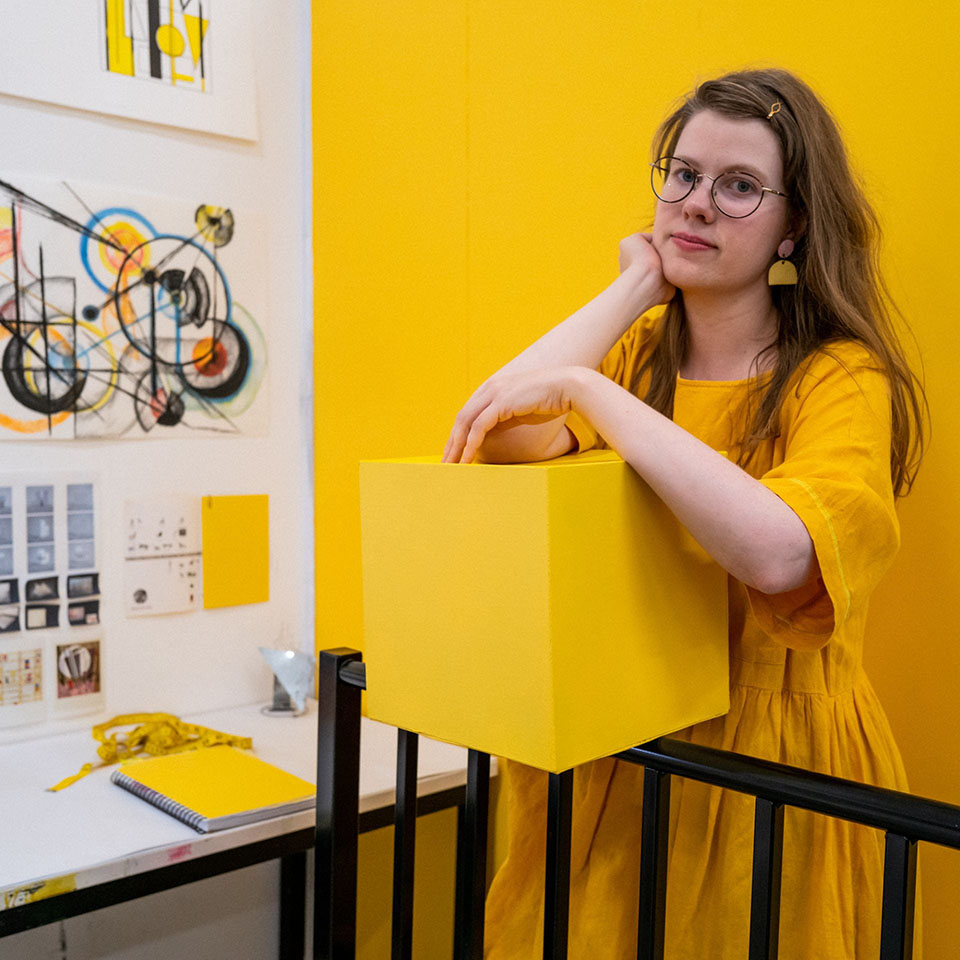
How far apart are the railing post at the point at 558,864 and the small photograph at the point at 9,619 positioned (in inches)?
49.1

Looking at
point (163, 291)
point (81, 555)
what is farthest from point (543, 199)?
point (81, 555)

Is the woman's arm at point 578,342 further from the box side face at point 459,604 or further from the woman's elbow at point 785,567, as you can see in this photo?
the woman's elbow at point 785,567

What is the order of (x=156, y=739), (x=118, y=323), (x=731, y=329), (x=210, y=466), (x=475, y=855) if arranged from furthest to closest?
(x=210, y=466) → (x=118, y=323) → (x=156, y=739) → (x=731, y=329) → (x=475, y=855)

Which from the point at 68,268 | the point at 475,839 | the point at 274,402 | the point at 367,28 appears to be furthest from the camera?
the point at 274,402

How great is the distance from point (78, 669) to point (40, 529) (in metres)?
0.26

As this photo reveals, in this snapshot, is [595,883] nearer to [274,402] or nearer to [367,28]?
[274,402]

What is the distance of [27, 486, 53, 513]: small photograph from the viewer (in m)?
1.74

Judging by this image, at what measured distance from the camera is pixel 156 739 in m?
1.71

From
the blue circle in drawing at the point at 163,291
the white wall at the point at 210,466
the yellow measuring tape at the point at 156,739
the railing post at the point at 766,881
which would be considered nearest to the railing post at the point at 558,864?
the railing post at the point at 766,881

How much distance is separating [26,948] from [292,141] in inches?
60.4

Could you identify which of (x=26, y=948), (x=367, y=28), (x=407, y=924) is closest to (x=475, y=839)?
(x=407, y=924)

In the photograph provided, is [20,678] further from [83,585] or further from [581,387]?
[581,387]

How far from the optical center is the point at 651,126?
137cm

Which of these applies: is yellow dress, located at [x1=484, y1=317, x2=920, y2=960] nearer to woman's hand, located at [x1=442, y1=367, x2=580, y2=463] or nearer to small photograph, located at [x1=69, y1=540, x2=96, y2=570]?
woman's hand, located at [x1=442, y1=367, x2=580, y2=463]
